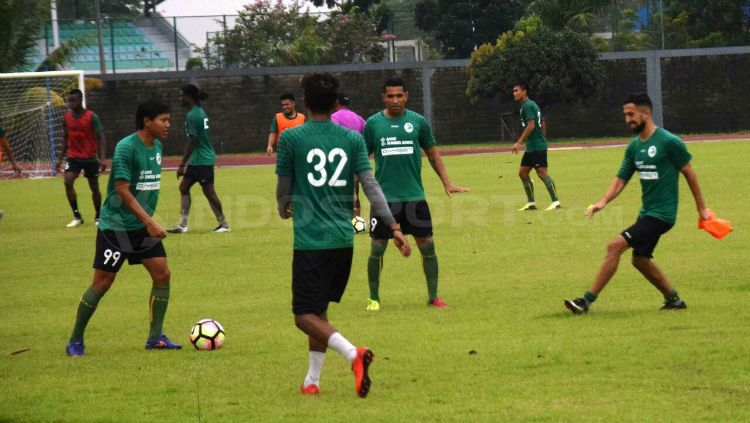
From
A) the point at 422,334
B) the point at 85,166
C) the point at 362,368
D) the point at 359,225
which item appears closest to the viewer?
the point at 362,368

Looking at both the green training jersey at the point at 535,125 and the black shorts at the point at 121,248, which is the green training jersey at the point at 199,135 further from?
the black shorts at the point at 121,248

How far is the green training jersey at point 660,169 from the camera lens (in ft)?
33.4

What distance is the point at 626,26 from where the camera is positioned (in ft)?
182

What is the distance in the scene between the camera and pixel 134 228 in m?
9.46

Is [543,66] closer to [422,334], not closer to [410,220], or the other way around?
[410,220]

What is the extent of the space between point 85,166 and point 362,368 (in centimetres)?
1416

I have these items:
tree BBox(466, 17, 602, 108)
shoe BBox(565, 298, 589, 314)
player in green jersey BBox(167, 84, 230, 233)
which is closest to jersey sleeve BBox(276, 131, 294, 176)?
shoe BBox(565, 298, 589, 314)

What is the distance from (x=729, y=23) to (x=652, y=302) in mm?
45220

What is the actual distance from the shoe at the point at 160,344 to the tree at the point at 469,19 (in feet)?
177

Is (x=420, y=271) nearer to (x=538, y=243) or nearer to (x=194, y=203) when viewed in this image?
(x=538, y=243)

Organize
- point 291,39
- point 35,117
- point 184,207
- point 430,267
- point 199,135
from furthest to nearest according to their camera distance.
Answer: point 291,39 → point 35,117 → point 184,207 → point 199,135 → point 430,267

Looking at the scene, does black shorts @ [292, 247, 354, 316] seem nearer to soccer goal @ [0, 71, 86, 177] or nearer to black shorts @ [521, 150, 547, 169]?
black shorts @ [521, 150, 547, 169]

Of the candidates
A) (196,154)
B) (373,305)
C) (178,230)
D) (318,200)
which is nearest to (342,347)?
(318,200)

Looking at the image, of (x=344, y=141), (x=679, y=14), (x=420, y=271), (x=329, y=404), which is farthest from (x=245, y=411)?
(x=679, y=14)
